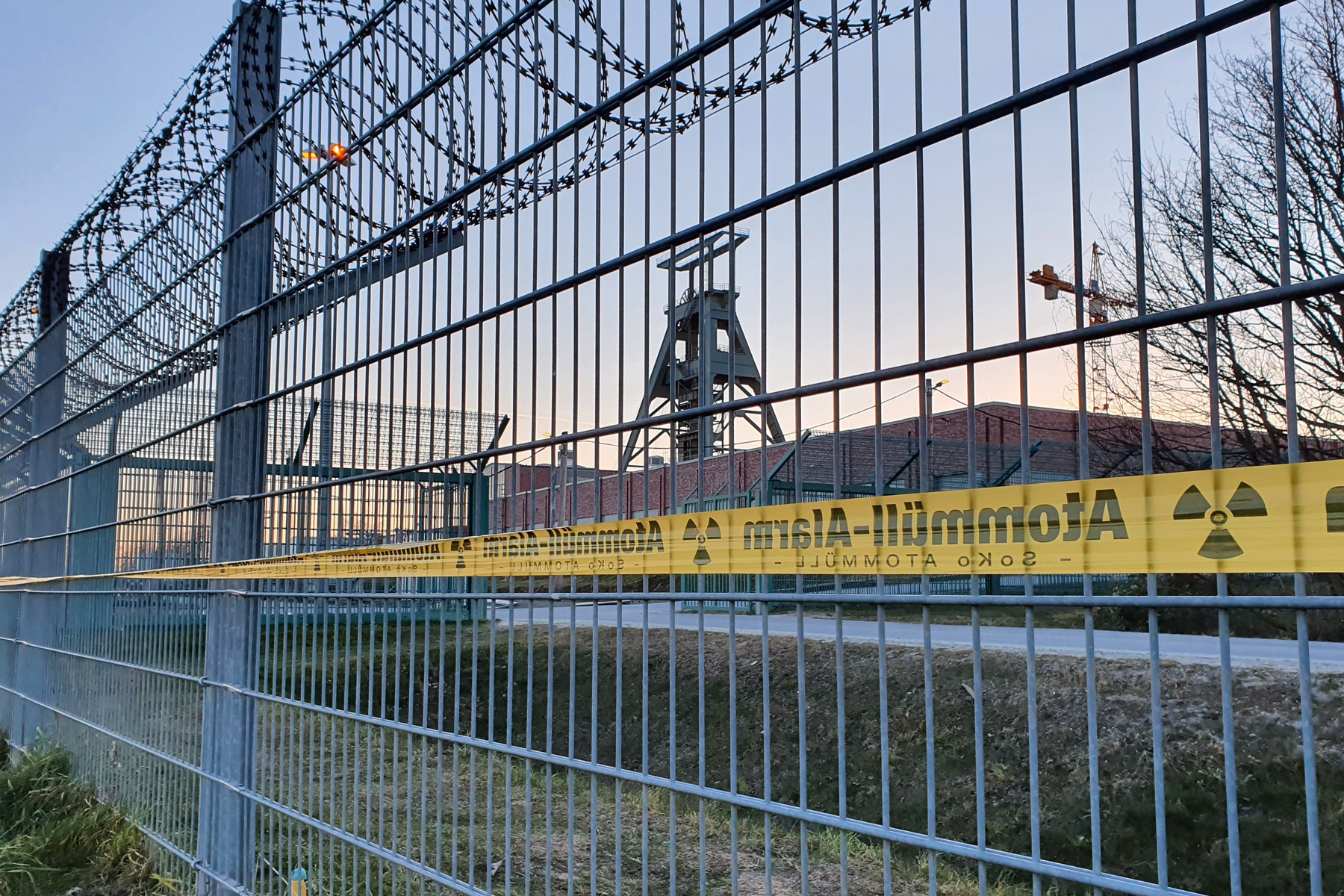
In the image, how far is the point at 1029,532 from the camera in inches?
79.2

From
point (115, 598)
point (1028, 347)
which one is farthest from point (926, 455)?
point (115, 598)

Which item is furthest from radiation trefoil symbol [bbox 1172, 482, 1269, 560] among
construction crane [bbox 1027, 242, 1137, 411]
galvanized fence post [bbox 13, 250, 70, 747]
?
galvanized fence post [bbox 13, 250, 70, 747]

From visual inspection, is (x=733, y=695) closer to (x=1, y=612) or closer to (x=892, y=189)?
(x=892, y=189)

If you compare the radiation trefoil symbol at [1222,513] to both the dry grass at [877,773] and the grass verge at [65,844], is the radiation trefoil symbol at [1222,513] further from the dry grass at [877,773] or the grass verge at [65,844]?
the grass verge at [65,844]

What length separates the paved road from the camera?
3.36m

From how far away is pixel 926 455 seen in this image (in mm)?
2305

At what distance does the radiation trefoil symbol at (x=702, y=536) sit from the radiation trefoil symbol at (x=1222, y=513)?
1.18 metres

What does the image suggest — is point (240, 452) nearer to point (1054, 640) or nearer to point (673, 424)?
point (673, 424)

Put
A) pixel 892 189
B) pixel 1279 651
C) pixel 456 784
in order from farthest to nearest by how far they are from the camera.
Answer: pixel 1279 651 → pixel 456 784 → pixel 892 189

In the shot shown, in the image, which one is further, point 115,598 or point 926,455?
point 115,598

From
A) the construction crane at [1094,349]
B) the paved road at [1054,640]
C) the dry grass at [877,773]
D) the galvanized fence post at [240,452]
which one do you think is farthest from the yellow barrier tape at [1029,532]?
the galvanized fence post at [240,452]

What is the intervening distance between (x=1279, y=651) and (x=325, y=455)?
187 inches

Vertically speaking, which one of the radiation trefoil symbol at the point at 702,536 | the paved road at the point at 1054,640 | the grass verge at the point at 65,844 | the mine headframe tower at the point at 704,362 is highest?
the mine headframe tower at the point at 704,362

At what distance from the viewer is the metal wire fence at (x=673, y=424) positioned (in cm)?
226
